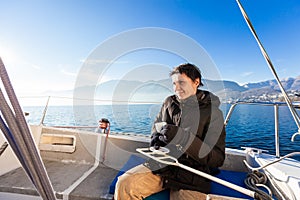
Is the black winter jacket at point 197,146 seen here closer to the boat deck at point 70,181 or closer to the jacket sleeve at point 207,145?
the jacket sleeve at point 207,145

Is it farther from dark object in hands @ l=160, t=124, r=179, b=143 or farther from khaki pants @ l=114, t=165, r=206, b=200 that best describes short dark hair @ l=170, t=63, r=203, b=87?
khaki pants @ l=114, t=165, r=206, b=200

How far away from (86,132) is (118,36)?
1.16m

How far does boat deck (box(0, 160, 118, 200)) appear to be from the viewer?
129cm

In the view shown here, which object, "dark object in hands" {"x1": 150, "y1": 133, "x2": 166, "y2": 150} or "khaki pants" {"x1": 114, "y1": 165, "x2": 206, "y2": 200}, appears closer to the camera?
"khaki pants" {"x1": 114, "y1": 165, "x2": 206, "y2": 200}

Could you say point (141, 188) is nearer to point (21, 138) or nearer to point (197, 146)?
point (197, 146)

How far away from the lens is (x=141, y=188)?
1.00 metres

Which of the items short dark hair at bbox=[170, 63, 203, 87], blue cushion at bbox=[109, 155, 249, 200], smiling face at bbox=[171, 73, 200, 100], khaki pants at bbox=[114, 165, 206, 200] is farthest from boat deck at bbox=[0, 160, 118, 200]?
short dark hair at bbox=[170, 63, 203, 87]

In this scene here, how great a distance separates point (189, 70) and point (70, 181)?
1431 mm

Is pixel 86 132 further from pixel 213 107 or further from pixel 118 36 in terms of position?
pixel 213 107

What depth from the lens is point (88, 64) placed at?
1.56m

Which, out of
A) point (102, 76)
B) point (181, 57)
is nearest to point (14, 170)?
point (102, 76)

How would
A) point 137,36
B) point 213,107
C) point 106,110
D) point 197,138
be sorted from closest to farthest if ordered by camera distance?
1. point 197,138
2. point 213,107
3. point 137,36
4. point 106,110

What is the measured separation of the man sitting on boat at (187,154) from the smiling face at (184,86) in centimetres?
6

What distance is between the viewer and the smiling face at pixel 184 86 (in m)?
1.17
